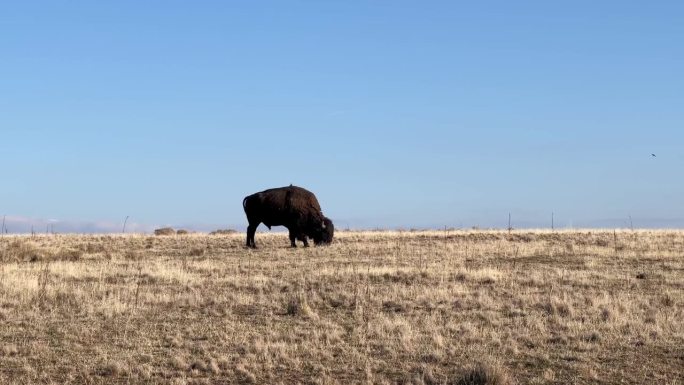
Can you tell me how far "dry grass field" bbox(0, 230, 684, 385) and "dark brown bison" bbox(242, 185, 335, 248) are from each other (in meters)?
10.5

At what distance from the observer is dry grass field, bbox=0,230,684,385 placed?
11375 millimetres

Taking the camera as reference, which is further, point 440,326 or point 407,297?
point 407,297

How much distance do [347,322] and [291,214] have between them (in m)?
23.5

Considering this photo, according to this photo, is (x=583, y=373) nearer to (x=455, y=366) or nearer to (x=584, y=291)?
(x=455, y=366)

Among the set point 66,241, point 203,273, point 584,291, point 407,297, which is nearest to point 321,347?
point 407,297

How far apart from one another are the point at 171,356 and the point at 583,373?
245 inches

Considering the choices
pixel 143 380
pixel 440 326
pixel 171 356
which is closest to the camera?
pixel 143 380

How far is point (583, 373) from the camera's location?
36.3 feet

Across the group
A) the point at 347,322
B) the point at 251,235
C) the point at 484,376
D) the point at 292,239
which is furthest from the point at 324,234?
the point at 484,376

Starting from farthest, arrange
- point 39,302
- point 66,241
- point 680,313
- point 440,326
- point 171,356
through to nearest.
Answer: point 66,241 < point 39,302 < point 680,313 < point 440,326 < point 171,356

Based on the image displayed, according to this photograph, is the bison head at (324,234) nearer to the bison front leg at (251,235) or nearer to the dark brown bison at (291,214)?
the dark brown bison at (291,214)

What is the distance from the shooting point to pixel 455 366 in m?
11.6

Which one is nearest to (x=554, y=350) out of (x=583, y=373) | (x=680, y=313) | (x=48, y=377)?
(x=583, y=373)

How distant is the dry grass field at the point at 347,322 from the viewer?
1138cm
